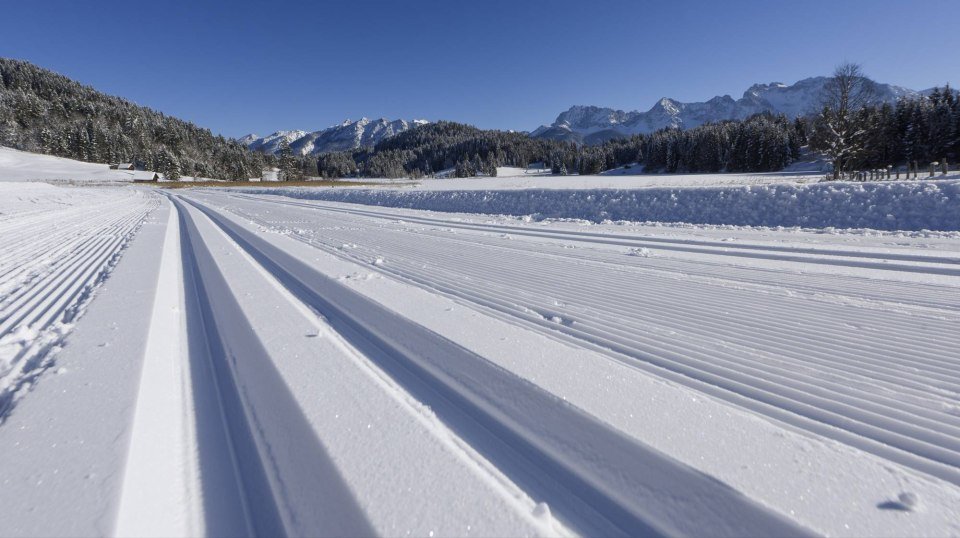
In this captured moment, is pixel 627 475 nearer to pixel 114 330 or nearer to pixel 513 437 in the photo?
pixel 513 437

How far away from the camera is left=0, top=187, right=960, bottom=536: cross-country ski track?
56.7 inches

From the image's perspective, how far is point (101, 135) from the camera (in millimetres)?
97812

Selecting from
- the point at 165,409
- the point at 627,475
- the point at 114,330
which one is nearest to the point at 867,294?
the point at 627,475

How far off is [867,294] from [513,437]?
13.7 feet

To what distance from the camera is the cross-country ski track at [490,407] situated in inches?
56.7

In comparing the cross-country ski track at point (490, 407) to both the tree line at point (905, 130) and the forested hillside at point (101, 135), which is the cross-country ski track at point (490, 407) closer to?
the tree line at point (905, 130)

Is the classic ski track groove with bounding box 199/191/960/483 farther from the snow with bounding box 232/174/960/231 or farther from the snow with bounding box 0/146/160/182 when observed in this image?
the snow with bounding box 0/146/160/182

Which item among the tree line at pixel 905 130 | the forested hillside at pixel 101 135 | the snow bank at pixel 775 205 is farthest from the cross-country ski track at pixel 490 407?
the forested hillside at pixel 101 135

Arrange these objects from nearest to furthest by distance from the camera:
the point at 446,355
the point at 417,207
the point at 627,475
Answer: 1. the point at 627,475
2. the point at 446,355
3. the point at 417,207

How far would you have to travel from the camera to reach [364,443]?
180 centimetres

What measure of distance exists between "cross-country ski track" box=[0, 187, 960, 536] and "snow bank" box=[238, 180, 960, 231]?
4.11 metres

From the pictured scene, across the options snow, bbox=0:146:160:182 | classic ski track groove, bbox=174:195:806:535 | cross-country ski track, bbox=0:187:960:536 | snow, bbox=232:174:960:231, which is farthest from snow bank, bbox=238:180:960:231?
snow, bbox=0:146:160:182

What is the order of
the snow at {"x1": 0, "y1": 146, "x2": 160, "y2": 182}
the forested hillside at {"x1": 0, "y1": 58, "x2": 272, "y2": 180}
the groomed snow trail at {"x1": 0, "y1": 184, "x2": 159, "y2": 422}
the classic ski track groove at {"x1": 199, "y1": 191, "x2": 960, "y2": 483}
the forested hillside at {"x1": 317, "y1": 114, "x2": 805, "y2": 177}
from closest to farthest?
the classic ski track groove at {"x1": 199, "y1": 191, "x2": 960, "y2": 483} → the groomed snow trail at {"x1": 0, "y1": 184, "x2": 159, "y2": 422} → the forested hillside at {"x1": 317, "y1": 114, "x2": 805, "y2": 177} → the snow at {"x1": 0, "y1": 146, "x2": 160, "y2": 182} → the forested hillside at {"x1": 0, "y1": 58, "x2": 272, "y2": 180}

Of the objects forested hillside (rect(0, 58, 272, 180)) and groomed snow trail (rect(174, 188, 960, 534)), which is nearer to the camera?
groomed snow trail (rect(174, 188, 960, 534))
